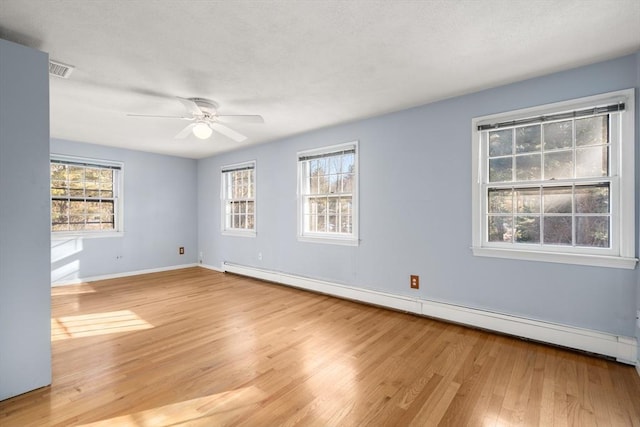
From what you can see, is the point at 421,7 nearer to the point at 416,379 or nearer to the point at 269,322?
the point at 416,379

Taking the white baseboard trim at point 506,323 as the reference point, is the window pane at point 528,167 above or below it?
above

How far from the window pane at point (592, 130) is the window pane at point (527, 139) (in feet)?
0.94

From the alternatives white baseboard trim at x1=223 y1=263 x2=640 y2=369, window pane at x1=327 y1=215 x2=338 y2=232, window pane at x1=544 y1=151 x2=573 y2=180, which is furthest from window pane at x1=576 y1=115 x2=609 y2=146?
window pane at x1=327 y1=215 x2=338 y2=232

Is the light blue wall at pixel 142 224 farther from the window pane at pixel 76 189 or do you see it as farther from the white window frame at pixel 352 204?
the white window frame at pixel 352 204

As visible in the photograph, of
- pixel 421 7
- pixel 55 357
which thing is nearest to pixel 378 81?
pixel 421 7

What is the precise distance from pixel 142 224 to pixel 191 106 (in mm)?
3860

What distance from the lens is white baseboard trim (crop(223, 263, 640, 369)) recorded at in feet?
7.58

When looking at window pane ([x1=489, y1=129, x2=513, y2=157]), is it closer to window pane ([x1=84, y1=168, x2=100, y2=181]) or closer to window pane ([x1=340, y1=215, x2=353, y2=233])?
window pane ([x1=340, y1=215, x2=353, y2=233])

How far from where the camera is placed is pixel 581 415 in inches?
67.5

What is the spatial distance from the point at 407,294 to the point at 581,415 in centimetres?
182

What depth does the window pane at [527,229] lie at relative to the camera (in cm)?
273

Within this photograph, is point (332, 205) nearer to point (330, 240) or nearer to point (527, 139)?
point (330, 240)

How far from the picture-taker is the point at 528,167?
276cm

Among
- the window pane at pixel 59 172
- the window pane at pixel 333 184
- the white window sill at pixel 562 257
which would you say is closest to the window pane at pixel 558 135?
the white window sill at pixel 562 257
